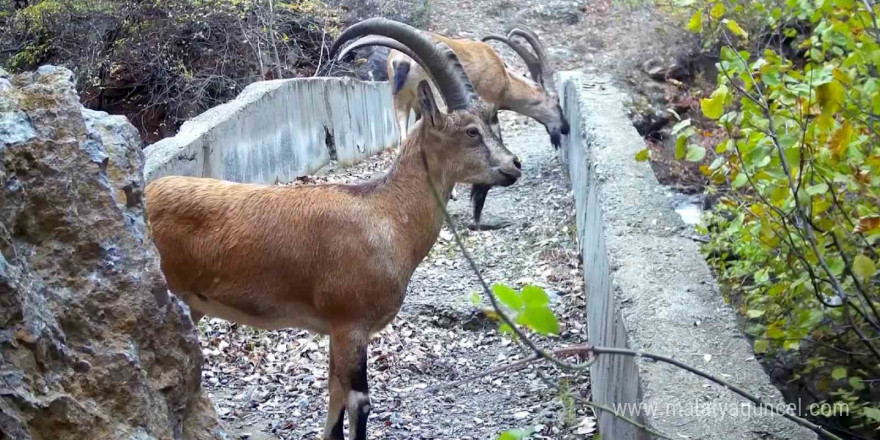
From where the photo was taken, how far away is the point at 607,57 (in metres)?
20.3

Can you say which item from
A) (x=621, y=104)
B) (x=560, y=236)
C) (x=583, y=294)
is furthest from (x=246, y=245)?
(x=621, y=104)

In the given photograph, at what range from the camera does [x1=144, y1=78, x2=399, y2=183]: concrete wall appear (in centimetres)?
709

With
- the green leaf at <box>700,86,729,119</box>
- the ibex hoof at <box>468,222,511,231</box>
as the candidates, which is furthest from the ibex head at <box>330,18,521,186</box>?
the ibex hoof at <box>468,222,511,231</box>

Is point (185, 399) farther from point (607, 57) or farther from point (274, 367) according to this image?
point (607, 57)

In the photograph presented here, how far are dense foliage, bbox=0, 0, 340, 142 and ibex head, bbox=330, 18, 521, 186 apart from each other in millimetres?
7664

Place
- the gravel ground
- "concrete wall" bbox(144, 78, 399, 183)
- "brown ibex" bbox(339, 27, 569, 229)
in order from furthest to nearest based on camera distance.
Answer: "brown ibex" bbox(339, 27, 569, 229) < "concrete wall" bbox(144, 78, 399, 183) < the gravel ground

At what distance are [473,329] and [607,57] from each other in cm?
1465

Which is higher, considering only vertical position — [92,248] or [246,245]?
[92,248]

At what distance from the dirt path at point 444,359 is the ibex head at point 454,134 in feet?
2.94

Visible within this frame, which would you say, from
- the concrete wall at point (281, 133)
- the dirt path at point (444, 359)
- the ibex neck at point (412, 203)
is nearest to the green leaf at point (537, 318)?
the dirt path at point (444, 359)

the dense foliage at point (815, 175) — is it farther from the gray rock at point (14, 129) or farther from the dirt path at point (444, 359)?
the gray rock at point (14, 129)

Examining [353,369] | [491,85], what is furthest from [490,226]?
[353,369]

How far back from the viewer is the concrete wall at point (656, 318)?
10.7ft

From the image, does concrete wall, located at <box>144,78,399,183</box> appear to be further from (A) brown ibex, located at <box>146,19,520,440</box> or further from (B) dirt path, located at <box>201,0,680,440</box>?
(A) brown ibex, located at <box>146,19,520,440</box>
